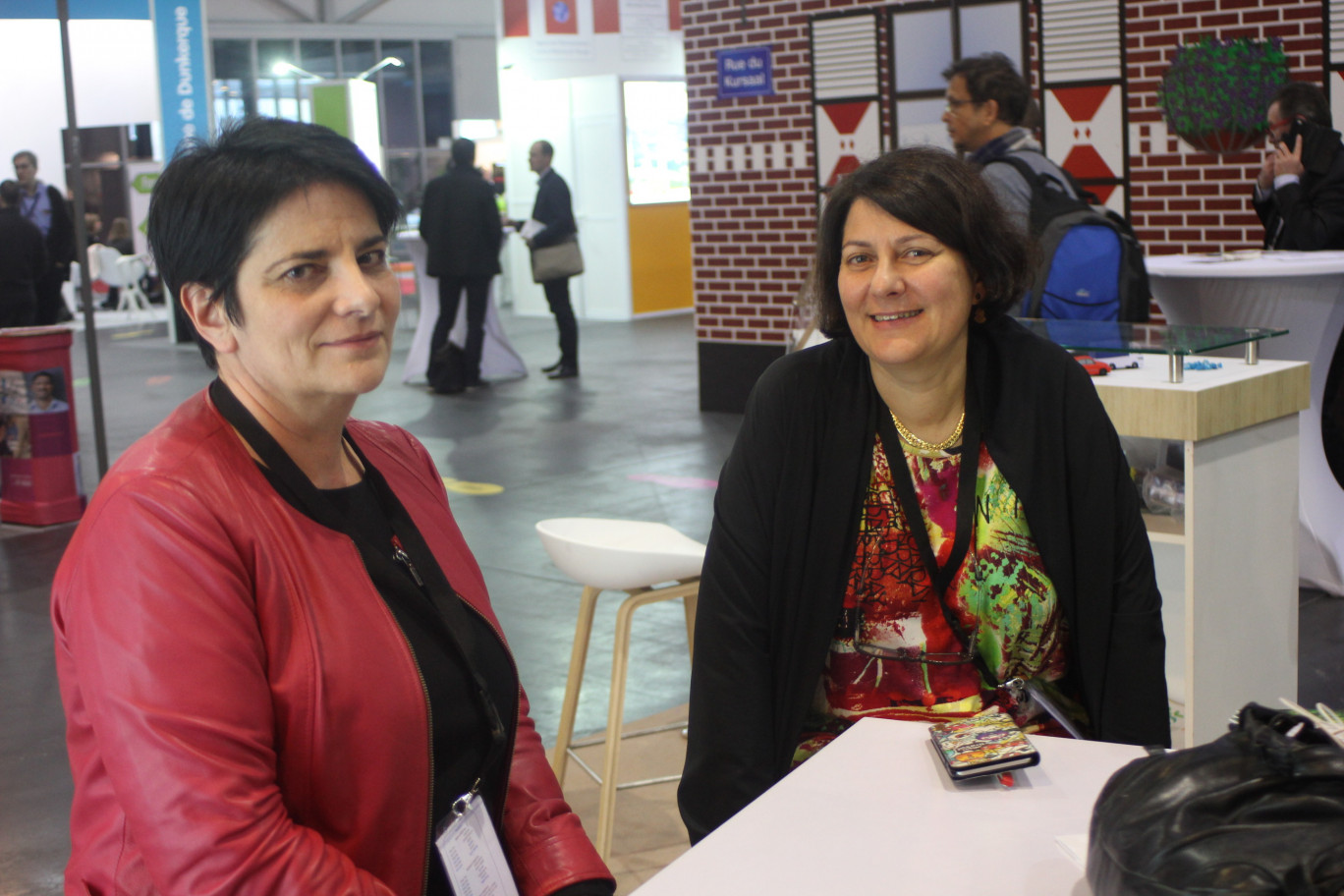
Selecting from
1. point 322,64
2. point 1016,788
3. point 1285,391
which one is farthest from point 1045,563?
point 322,64

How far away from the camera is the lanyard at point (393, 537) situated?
143cm

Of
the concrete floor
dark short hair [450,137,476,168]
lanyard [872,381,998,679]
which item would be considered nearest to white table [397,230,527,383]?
the concrete floor

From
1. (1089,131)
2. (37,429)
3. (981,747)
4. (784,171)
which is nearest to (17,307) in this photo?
(37,429)

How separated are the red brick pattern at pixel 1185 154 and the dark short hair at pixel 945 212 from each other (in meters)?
4.31

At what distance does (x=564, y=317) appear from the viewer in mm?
10328

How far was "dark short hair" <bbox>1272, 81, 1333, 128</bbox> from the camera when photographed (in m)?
4.93

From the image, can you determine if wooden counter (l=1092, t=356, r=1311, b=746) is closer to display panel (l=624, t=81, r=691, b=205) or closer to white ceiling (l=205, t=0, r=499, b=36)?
display panel (l=624, t=81, r=691, b=205)

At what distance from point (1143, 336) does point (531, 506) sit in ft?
11.6

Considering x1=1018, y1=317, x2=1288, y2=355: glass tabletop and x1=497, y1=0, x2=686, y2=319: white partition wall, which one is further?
x1=497, y1=0, x2=686, y2=319: white partition wall

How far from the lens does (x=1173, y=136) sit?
6141 millimetres

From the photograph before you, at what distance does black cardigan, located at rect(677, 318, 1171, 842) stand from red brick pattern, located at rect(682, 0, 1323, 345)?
4.54 meters

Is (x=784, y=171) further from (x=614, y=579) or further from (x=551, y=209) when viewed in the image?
(x=614, y=579)

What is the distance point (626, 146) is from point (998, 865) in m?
13.5

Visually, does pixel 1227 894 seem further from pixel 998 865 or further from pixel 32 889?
pixel 32 889
